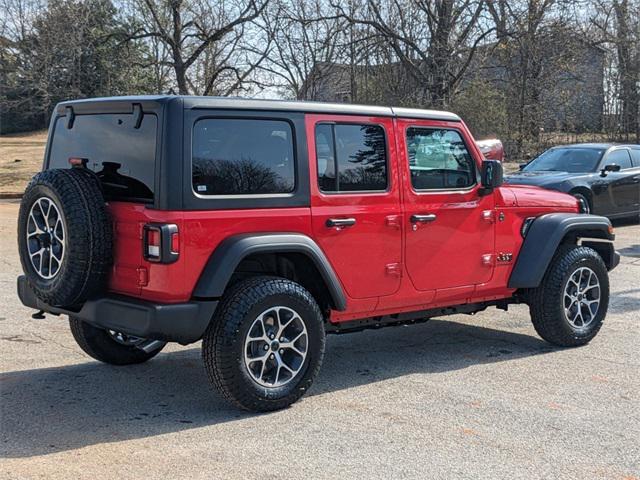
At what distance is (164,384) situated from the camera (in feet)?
17.9

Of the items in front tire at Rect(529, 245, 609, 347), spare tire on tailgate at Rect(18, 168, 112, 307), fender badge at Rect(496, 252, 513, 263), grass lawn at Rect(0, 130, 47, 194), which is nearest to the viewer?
spare tire on tailgate at Rect(18, 168, 112, 307)

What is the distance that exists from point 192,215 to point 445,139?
2361 millimetres

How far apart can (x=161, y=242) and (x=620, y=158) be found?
12386mm

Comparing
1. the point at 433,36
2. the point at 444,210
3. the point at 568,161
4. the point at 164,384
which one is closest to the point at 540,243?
the point at 444,210

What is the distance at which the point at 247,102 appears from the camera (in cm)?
487

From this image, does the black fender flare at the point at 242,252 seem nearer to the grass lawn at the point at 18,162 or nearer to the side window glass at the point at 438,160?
the side window glass at the point at 438,160

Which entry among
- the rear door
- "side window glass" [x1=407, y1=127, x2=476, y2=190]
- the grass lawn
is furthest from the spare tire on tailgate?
the grass lawn

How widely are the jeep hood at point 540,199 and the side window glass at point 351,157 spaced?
146 cm

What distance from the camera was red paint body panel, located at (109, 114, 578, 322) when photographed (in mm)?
4539

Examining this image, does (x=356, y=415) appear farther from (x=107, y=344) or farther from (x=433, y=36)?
(x=433, y=36)

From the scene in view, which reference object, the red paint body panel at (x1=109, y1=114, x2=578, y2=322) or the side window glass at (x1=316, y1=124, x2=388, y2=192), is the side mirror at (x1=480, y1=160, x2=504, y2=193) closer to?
the red paint body panel at (x1=109, y1=114, x2=578, y2=322)

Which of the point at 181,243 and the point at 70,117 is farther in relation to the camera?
the point at 70,117

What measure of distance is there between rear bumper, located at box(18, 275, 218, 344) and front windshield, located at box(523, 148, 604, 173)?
11047 mm

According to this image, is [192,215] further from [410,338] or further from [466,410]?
[410,338]
